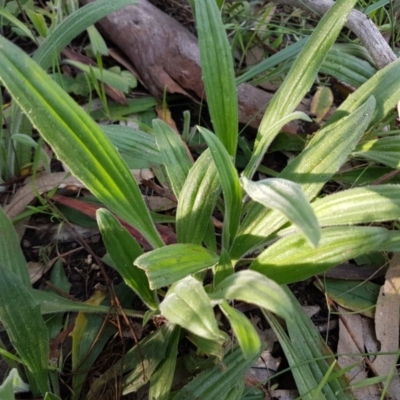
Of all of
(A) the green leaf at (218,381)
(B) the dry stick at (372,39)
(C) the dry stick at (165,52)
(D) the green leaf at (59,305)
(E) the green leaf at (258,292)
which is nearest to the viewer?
(E) the green leaf at (258,292)

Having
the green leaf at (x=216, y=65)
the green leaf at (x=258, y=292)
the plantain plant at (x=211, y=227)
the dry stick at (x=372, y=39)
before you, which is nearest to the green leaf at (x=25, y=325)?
the plantain plant at (x=211, y=227)

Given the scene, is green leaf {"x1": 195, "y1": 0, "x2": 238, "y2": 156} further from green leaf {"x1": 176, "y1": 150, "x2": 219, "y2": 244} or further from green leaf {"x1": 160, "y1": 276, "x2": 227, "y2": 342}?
green leaf {"x1": 160, "y1": 276, "x2": 227, "y2": 342}

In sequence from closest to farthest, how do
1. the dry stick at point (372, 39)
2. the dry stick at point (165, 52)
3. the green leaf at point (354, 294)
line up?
the green leaf at point (354, 294)
the dry stick at point (372, 39)
the dry stick at point (165, 52)

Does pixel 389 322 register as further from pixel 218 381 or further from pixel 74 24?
pixel 74 24

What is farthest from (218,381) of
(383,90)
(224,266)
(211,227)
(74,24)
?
(74,24)

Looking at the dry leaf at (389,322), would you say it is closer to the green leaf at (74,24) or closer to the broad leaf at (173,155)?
the broad leaf at (173,155)

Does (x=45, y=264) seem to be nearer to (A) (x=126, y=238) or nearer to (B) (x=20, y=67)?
(A) (x=126, y=238)

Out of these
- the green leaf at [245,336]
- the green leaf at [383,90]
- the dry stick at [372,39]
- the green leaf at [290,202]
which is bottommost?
the green leaf at [245,336]
